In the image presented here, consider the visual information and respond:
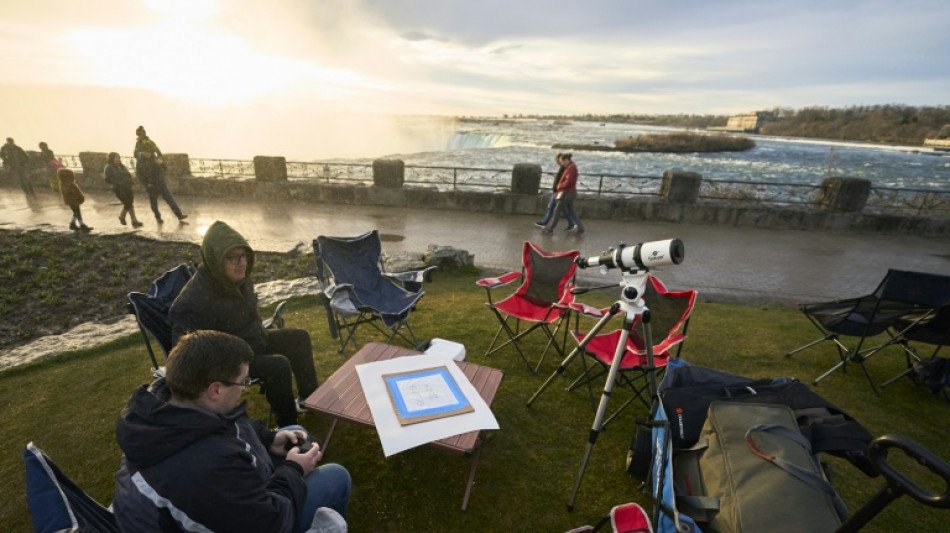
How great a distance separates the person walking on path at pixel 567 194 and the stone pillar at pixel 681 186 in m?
3.17

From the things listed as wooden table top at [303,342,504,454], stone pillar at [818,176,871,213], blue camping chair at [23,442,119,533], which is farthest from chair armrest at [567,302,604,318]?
stone pillar at [818,176,871,213]

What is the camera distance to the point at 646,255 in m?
2.69

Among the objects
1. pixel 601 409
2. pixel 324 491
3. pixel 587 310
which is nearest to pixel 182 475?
pixel 324 491

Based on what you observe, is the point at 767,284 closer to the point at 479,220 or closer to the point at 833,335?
the point at 833,335

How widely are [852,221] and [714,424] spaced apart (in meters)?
11.9

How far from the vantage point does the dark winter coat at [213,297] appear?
275cm

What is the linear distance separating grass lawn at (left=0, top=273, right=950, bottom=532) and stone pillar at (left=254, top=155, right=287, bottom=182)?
793 cm

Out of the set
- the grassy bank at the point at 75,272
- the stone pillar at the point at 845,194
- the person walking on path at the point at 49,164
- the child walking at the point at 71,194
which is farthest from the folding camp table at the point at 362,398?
the person walking on path at the point at 49,164

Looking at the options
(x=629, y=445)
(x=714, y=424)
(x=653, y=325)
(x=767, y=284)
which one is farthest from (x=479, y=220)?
(x=714, y=424)

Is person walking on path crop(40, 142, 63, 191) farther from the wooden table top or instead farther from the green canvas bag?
the green canvas bag

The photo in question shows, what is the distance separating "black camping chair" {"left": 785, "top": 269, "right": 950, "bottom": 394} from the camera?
12.1 ft

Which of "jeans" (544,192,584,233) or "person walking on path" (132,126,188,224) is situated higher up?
"person walking on path" (132,126,188,224)

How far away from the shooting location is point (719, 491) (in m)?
2.06

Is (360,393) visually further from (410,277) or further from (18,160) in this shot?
(18,160)
